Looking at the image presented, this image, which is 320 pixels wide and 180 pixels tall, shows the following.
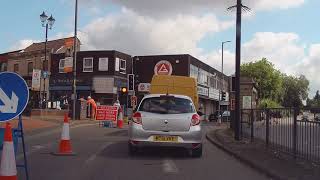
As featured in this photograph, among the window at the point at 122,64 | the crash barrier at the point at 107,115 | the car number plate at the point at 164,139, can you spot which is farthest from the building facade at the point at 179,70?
the car number plate at the point at 164,139

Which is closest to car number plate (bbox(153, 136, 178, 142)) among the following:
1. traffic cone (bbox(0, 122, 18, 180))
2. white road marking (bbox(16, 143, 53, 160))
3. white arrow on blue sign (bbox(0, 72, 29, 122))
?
white road marking (bbox(16, 143, 53, 160))

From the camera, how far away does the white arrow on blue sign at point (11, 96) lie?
8422 mm

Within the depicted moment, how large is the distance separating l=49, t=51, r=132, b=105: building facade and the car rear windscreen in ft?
144

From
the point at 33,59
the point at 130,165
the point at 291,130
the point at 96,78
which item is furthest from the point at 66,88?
the point at 291,130

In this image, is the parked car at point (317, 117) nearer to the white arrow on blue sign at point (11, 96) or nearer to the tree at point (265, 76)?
the white arrow on blue sign at point (11, 96)

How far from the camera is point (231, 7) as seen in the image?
2116 cm

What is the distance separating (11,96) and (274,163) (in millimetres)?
6469

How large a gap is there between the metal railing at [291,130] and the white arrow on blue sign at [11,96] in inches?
229

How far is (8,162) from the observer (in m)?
8.37

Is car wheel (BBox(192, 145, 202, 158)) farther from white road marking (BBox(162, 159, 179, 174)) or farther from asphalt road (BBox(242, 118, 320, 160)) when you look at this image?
asphalt road (BBox(242, 118, 320, 160))

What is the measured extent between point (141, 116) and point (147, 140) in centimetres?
64

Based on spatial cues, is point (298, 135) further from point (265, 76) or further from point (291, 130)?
point (265, 76)

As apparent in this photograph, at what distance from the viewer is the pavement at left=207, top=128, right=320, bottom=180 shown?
35.7 ft

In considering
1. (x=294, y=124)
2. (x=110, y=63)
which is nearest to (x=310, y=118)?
(x=294, y=124)
